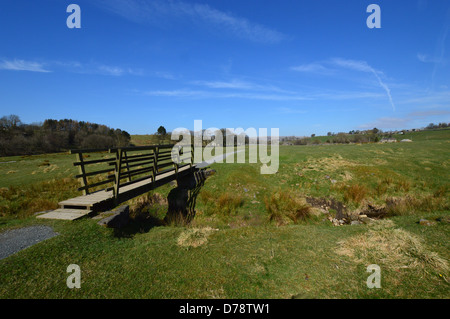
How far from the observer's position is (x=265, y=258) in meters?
5.58

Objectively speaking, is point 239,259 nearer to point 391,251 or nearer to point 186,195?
point 391,251

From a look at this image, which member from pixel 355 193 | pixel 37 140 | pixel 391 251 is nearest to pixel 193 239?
pixel 391 251

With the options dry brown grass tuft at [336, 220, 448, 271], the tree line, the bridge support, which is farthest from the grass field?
the tree line

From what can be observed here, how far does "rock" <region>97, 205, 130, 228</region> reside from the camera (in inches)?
271

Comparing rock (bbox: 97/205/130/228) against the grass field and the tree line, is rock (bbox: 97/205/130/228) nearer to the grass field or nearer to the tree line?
the grass field

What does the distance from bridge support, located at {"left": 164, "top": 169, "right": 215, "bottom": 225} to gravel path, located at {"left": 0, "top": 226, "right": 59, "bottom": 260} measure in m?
5.84

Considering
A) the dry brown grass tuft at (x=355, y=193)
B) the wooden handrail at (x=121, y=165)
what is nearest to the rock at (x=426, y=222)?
the dry brown grass tuft at (x=355, y=193)

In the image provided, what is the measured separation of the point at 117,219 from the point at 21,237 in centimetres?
269

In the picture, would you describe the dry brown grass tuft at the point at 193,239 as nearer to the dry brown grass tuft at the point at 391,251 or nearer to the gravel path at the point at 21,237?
the gravel path at the point at 21,237

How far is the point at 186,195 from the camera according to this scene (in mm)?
13859

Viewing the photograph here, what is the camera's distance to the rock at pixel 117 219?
271 inches

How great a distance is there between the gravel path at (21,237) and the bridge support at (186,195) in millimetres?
5836

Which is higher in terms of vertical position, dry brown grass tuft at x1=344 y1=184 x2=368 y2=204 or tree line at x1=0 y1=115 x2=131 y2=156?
tree line at x1=0 y1=115 x2=131 y2=156
